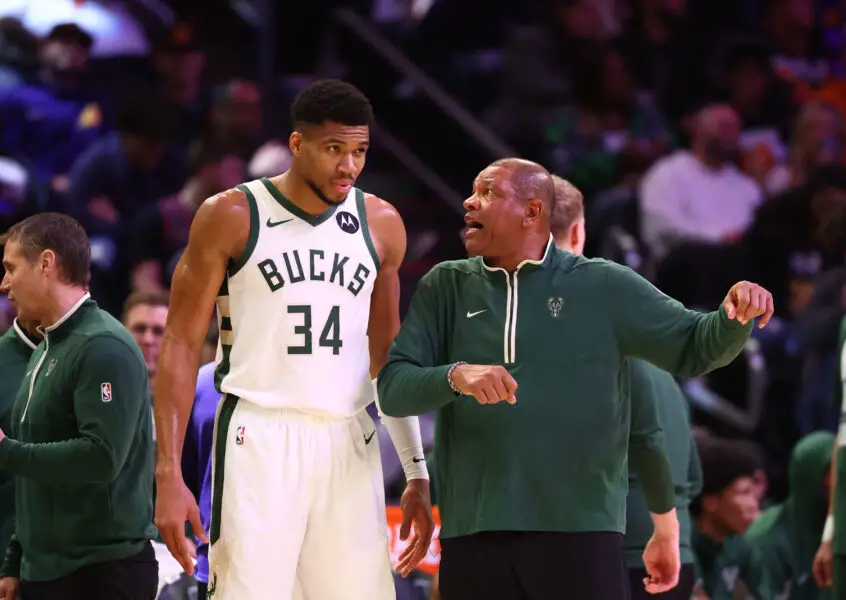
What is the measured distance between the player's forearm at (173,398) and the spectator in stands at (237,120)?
5736 mm

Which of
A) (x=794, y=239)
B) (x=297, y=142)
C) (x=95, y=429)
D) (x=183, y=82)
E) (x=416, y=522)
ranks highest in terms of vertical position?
(x=183, y=82)

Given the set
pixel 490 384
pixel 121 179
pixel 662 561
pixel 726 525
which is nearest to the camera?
pixel 490 384

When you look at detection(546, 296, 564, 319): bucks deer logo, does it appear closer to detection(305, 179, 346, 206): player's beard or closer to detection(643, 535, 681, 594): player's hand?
detection(305, 179, 346, 206): player's beard

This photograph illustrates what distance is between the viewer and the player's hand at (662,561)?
520cm

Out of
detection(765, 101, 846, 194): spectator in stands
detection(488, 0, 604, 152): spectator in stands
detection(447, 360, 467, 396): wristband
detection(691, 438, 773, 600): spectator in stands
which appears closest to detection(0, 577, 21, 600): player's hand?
detection(447, 360, 467, 396): wristband

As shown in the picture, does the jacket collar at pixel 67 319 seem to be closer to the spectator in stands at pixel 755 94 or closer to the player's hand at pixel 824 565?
the player's hand at pixel 824 565

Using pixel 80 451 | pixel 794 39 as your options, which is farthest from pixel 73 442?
pixel 794 39

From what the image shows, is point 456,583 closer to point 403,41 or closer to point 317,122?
point 317,122

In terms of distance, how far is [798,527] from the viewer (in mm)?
7184

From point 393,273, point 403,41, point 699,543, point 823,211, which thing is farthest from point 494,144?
point 393,273

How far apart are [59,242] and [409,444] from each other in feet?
4.30

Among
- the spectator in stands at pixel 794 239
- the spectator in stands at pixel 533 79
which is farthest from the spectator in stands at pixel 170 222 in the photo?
the spectator in stands at pixel 794 239

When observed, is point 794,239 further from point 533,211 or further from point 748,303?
point 748,303

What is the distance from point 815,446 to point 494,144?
4.06 m
